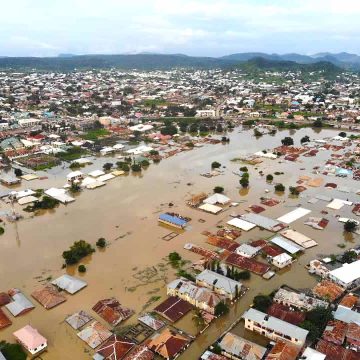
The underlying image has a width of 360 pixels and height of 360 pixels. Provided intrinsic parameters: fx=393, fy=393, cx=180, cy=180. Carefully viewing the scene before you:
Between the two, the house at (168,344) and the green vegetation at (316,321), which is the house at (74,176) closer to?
the house at (168,344)

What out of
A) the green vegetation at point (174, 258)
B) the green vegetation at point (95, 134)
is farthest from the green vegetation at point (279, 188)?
the green vegetation at point (95, 134)

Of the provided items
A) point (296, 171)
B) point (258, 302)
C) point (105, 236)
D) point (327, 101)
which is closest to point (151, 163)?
point (296, 171)

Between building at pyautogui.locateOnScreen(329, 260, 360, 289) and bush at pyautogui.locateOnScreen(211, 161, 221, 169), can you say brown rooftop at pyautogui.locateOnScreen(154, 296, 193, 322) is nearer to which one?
building at pyautogui.locateOnScreen(329, 260, 360, 289)

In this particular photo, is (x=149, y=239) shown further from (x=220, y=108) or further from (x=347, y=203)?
(x=220, y=108)

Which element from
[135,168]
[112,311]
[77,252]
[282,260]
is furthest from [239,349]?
[135,168]

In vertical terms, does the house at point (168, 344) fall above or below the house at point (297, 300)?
below

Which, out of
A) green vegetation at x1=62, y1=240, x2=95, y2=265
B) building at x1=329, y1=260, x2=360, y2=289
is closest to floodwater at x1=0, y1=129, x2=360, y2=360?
green vegetation at x1=62, y1=240, x2=95, y2=265
